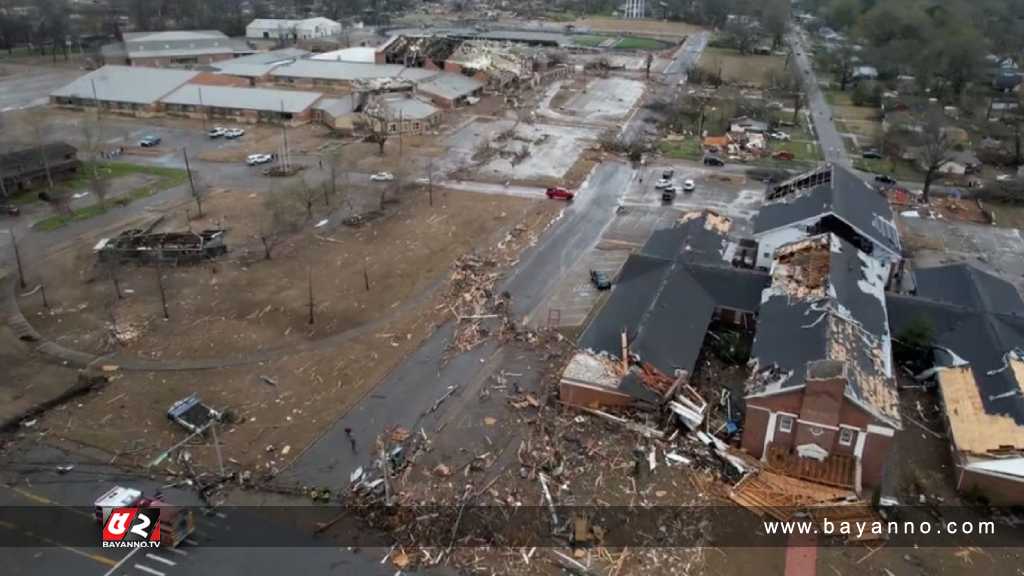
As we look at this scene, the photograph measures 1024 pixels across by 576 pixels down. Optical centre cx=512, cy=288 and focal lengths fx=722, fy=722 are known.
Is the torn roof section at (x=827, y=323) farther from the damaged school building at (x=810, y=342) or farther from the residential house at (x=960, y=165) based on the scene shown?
the residential house at (x=960, y=165)

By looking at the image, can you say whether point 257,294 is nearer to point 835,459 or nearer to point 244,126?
point 835,459

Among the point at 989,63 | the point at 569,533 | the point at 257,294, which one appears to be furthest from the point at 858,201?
the point at 989,63

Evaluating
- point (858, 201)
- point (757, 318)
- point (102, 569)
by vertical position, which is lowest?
point (102, 569)

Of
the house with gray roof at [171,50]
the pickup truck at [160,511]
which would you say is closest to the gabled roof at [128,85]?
the house with gray roof at [171,50]

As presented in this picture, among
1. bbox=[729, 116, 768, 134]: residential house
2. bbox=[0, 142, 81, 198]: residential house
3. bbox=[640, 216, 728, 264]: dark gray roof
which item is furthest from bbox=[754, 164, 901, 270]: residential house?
bbox=[0, 142, 81, 198]: residential house

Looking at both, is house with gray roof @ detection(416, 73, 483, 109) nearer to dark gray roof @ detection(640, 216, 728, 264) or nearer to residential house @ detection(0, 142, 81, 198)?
residential house @ detection(0, 142, 81, 198)

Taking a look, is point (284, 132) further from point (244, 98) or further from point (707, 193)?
point (707, 193)
